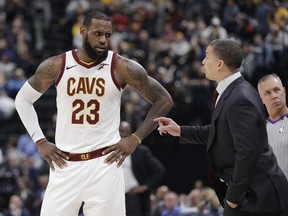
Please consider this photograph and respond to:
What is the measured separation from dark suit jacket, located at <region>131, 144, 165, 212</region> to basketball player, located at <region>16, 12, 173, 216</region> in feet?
13.7

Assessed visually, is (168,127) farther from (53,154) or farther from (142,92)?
(53,154)

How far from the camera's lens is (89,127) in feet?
20.9

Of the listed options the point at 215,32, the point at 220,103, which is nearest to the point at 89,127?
the point at 220,103

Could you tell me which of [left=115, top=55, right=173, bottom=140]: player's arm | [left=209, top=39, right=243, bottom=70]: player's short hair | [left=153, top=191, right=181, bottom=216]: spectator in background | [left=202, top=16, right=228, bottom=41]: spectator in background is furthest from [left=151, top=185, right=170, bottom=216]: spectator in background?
[left=209, top=39, right=243, bottom=70]: player's short hair

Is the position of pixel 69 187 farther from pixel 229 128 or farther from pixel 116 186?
pixel 229 128

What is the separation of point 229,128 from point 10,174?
946cm

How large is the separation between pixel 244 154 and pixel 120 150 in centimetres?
144

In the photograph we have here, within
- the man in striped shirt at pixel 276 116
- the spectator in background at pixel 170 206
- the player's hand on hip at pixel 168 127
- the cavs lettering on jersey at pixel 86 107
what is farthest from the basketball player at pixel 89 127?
the spectator in background at pixel 170 206

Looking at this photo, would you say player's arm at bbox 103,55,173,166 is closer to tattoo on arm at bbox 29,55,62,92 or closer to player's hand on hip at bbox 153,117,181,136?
player's hand on hip at bbox 153,117,181,136

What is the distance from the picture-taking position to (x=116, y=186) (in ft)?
20.8

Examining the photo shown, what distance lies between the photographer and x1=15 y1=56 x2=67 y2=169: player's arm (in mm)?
6480

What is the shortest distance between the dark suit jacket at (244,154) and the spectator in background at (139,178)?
473cm

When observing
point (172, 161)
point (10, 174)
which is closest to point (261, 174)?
point (10, 174)

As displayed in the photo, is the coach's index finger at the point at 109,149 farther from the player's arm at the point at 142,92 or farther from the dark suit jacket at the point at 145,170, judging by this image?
the dark suit jacket at the point at 145,170
